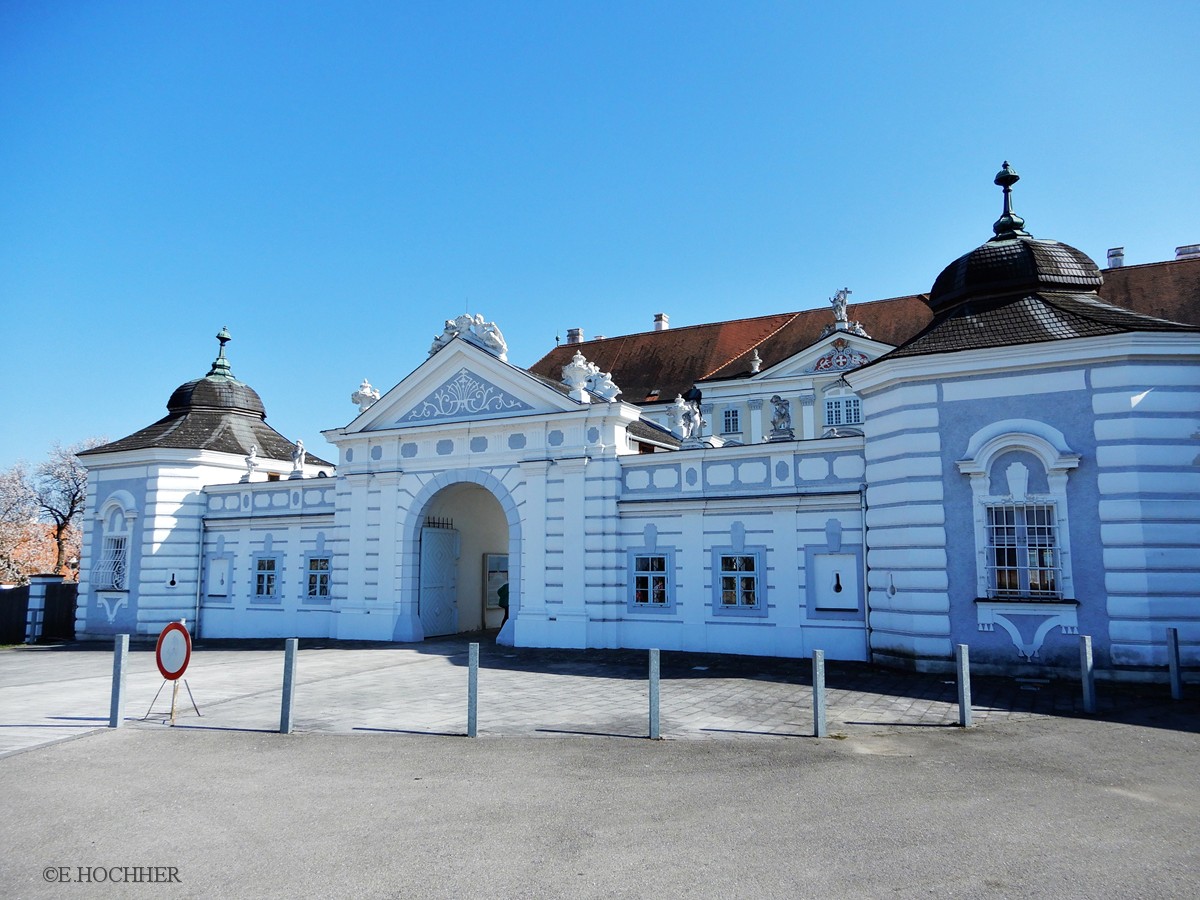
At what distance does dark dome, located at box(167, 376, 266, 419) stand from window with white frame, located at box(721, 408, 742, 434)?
17.5 m

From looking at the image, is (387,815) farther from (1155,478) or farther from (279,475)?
(279,475)

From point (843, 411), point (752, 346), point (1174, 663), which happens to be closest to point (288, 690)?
point (1174, 663)

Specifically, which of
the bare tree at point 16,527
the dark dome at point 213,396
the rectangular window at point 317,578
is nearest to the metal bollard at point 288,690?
the rectangular window at point 317,578

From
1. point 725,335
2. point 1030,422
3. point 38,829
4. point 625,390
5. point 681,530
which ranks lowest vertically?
point 38,829

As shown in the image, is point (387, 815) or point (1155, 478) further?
point (1155, 478)

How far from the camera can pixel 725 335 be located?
122 ft

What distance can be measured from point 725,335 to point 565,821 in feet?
105

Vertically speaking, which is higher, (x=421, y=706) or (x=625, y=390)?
(x=625, y=390)

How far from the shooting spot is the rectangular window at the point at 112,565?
26.7 m

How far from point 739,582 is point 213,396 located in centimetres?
1999

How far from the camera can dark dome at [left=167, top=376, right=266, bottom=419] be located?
29266 millimetres

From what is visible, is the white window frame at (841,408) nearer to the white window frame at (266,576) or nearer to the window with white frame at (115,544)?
the white window frame at (266,576)

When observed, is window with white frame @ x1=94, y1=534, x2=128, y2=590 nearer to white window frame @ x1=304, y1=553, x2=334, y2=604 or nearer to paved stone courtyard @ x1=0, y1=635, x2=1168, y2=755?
white window frame @ x1=304, y1=553, x2=334, y2=604

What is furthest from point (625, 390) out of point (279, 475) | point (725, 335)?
point (279, 475)
